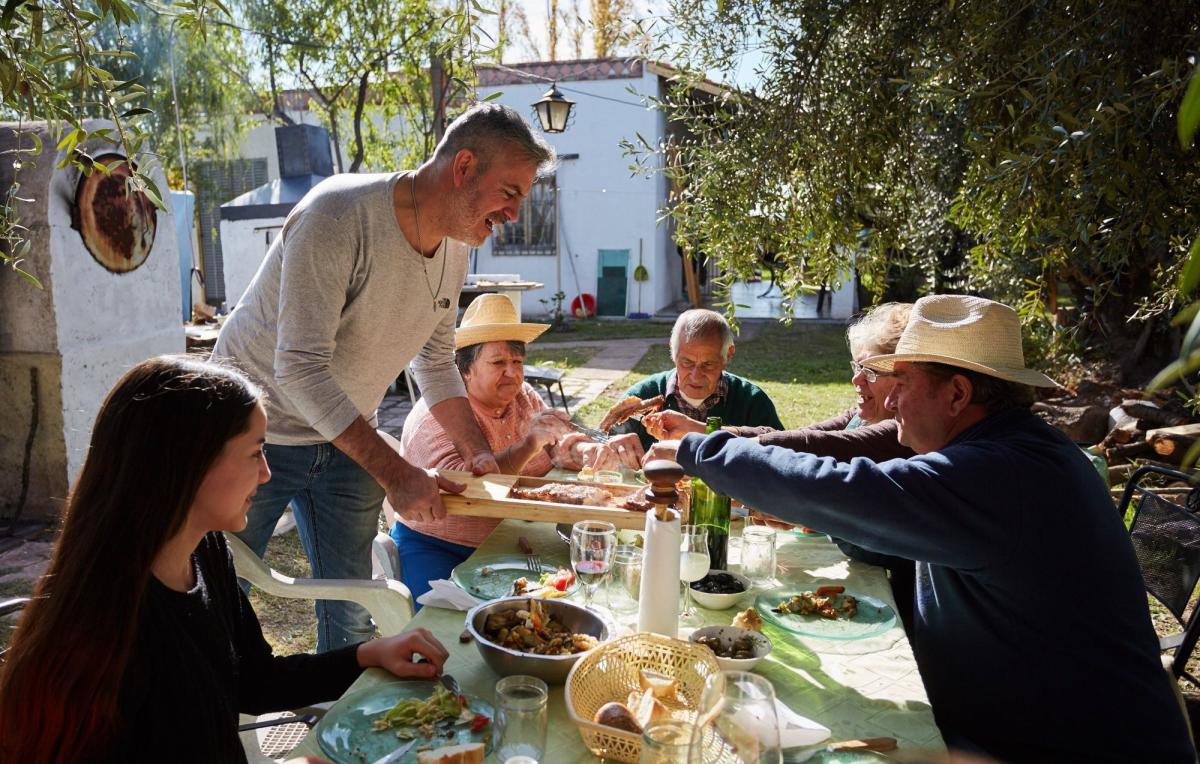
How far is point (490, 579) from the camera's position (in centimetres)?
256

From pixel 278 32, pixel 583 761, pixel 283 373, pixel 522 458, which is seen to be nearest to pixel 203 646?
pixel 583 761

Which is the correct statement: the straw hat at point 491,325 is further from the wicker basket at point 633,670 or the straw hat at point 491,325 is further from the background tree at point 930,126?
the wicker basket at point 633,670

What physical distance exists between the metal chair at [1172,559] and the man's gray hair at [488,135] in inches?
96.4

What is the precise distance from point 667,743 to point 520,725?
0.34m

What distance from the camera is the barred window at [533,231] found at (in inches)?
779

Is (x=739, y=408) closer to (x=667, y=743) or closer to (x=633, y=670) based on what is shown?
(x=633, y=670)

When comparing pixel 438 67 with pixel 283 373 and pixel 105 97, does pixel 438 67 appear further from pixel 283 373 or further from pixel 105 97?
pixel 105 97

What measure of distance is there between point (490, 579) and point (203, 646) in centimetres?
95

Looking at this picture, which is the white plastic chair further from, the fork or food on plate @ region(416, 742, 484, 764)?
food on plate @ region(416, 742, 484, 764)

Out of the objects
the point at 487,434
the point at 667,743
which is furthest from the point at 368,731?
the point at 487,434

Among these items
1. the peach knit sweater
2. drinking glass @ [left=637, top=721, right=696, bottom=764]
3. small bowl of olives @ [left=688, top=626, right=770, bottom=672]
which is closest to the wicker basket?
small bowl of olives @ [left=688, top=626, right=770, bottom=672]

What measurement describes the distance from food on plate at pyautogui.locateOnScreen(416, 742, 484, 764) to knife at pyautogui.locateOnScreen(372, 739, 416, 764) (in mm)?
69

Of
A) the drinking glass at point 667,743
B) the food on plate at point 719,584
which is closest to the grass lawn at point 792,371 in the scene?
the food on plate at point 719,584

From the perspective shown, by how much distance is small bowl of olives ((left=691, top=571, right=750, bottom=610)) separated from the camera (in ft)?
7.68
